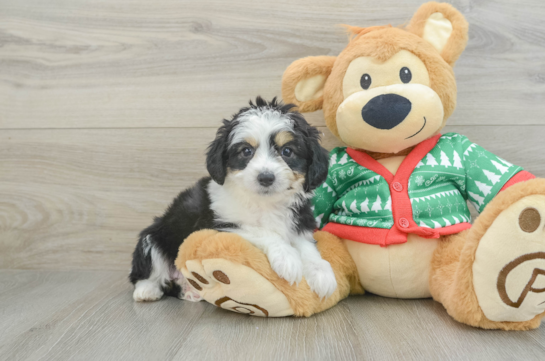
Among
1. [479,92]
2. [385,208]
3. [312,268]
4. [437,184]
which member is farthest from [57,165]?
[479,92]

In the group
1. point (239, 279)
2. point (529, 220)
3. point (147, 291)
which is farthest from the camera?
point (147, 291)

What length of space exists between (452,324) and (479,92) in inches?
47.5

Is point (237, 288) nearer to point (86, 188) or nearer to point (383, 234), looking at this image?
point (383, 234)

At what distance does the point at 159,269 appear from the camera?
5.58 ft

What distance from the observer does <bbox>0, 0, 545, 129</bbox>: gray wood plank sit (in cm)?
196

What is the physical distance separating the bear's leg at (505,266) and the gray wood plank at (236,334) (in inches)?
2.7

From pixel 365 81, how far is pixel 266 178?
58 centimetres

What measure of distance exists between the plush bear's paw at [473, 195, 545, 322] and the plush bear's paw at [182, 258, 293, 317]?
0.64 m

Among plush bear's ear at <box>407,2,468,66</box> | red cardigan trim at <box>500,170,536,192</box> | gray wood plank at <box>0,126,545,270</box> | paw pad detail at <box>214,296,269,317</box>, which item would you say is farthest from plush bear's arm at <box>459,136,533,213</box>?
gray wood plank at <box>0,126,545,270</box>

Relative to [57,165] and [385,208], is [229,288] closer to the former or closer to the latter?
[385,208]

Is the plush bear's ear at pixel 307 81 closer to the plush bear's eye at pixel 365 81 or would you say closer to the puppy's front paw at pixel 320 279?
the plush bear's eye at pixel 365 81

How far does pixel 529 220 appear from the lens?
115cm

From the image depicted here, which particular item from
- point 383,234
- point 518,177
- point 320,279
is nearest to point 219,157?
point 320,279

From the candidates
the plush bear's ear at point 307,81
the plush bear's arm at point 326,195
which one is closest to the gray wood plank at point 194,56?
the plush bear's ear at point 307,81
